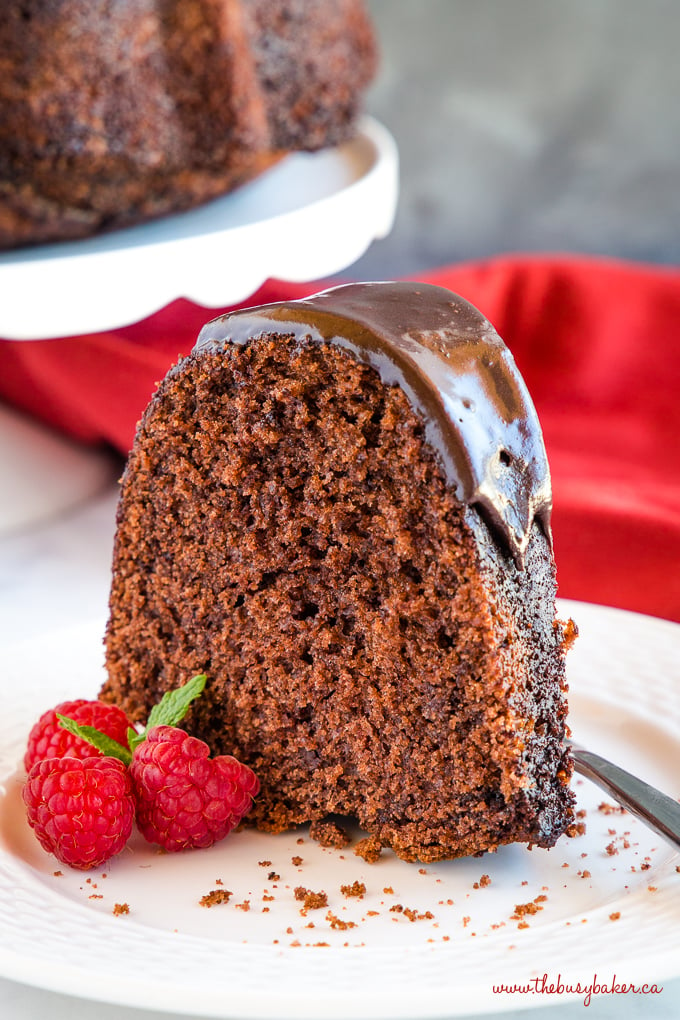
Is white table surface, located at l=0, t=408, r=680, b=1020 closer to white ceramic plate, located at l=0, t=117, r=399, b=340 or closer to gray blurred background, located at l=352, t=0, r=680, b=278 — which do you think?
white ceramic plate, located at l=0, t=117, r=399, b=340

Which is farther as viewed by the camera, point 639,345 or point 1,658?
point 639,345

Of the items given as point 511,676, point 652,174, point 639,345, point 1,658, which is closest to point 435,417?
point 511,676

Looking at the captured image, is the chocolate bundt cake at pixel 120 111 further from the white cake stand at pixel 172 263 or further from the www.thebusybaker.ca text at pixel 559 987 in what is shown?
the www.thebusybaker.ca text at pixel 559 987

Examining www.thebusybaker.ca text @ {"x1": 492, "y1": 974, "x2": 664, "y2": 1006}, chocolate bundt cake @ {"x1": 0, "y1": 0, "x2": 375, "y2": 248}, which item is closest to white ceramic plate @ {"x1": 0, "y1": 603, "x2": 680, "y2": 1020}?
www.thebusybaker.ca text @ {"x1": 492, "y1": 974, "x2": 664, "y2": 1006}

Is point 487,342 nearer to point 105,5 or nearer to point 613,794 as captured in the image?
point 613,794

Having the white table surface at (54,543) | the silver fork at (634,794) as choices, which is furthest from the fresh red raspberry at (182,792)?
the white table surface at (54,543)

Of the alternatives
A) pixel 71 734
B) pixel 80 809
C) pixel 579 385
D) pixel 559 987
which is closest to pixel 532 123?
pixel 579 385
